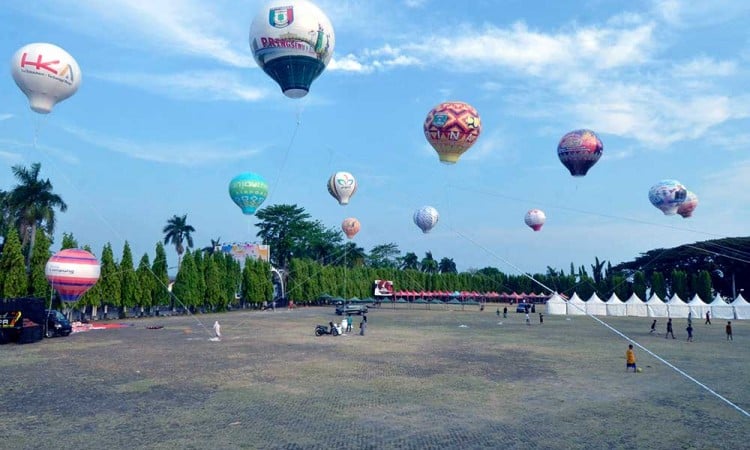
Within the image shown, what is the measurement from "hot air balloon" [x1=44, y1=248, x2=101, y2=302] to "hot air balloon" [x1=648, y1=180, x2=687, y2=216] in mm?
59905

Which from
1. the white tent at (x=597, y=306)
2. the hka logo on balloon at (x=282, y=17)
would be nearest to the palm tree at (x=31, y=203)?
the hka logo on balloon at (x=282, y=17)

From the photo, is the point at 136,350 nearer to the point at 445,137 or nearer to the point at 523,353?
the point at 523,353

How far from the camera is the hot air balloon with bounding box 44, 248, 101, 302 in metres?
33.4

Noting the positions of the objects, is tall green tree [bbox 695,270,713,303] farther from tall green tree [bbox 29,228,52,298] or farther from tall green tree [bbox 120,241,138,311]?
tall green tree [bbox 29,228,52,298]

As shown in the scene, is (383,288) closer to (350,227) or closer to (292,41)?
(350,227)

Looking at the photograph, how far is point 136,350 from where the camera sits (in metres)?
24.4

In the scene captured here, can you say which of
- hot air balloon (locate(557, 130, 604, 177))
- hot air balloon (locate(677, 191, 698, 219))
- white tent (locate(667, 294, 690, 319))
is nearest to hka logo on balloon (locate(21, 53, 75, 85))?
hot air balloon (locate(557, 130, 604, 177))

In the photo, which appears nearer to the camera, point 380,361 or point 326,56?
point 380,361

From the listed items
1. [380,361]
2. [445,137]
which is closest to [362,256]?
[445,137]

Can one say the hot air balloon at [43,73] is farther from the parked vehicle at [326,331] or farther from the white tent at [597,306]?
the white tent at [597,306]

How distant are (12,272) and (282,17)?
2982 centimetres

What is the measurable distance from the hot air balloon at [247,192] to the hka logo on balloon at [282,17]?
3442cm

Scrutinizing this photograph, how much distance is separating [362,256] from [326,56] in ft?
281

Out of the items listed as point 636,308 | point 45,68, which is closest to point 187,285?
point 45,68
